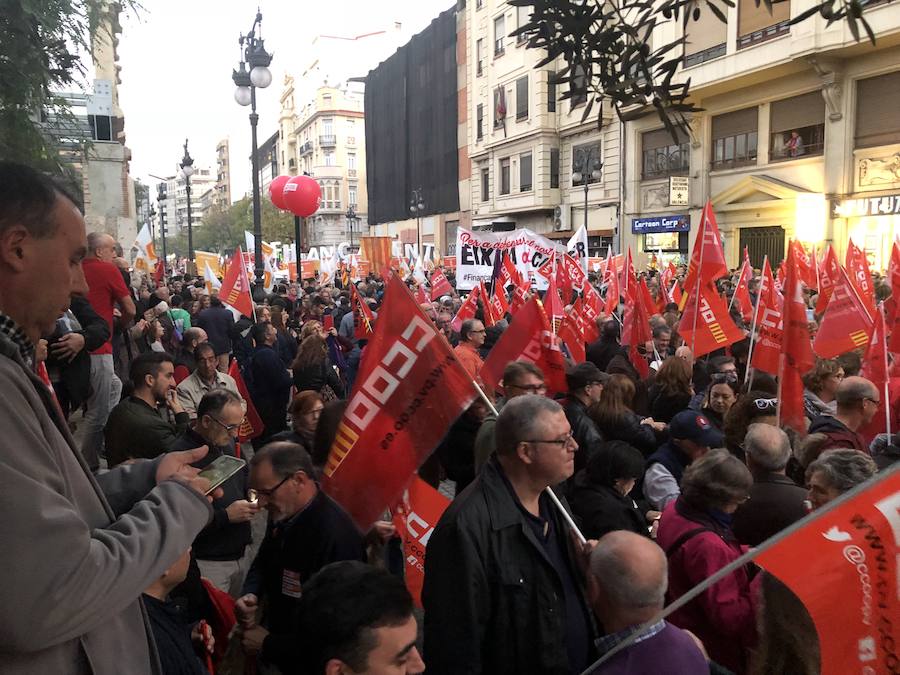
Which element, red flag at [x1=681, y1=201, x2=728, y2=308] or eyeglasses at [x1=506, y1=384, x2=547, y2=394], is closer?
eyeglasses at [x1=506, y1=384, x2=547, y2=394]

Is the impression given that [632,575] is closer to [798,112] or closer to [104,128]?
[104,128]

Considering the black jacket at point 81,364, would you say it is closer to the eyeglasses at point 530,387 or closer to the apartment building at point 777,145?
the eyeglasses at point 530,387

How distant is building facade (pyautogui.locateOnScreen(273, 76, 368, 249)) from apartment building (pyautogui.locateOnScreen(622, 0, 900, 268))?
201 feet

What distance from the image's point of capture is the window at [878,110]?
2116cm

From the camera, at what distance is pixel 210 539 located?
354 cm

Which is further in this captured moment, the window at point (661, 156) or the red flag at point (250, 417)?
the window at point (661, 156)

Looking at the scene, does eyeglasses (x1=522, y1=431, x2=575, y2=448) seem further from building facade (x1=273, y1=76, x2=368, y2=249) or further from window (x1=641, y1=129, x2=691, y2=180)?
building facade (x1=273, y1=76, x2=368, y2=249)

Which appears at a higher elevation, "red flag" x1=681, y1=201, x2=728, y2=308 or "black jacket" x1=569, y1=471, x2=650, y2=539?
"red flag" x1=681, y1=201, x2=728, y2=308

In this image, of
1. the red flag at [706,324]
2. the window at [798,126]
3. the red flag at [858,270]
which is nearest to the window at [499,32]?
the window at [798,126]

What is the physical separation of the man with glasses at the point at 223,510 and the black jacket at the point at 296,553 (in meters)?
0.35

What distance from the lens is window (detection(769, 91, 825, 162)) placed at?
2362cm

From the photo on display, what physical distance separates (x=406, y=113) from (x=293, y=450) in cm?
5200

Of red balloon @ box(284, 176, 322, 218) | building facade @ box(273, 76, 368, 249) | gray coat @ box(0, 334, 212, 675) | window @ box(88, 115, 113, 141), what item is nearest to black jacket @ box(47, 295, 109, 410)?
gray coat @ box(0, 334, 212, 675)

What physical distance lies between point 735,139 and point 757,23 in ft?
13.4
